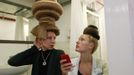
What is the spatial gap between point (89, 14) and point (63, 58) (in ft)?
4.05

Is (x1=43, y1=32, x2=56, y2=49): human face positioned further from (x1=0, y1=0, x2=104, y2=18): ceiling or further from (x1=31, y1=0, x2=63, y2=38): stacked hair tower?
(x1=0, y1=0, x2=104, y2=18): ceiling

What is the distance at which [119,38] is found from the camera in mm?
349

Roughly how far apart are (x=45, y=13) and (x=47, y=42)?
0.19 metres

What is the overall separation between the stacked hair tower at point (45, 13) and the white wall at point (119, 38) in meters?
0.58

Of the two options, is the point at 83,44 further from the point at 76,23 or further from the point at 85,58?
the point at 76,23

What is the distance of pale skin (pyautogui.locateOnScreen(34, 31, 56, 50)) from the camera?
1012 mm

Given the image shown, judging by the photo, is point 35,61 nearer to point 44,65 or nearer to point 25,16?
point 44,65

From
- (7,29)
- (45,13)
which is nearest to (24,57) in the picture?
(45,13)

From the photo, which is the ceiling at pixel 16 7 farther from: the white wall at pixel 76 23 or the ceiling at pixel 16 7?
the white wall at pixel 76 23

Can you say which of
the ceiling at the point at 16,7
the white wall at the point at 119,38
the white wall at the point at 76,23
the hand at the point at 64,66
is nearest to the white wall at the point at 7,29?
the ceiling at the point at 16,7

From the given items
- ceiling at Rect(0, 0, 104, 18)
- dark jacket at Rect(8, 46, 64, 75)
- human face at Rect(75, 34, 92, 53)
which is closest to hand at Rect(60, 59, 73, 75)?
dark jacket at Rect(8, 46, 64, 75)

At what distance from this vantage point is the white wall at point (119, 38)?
34 cm

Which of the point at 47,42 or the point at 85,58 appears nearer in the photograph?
the point at 47,42

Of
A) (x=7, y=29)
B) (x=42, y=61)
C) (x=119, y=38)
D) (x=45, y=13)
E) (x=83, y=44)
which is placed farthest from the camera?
(x=7, y=29)
